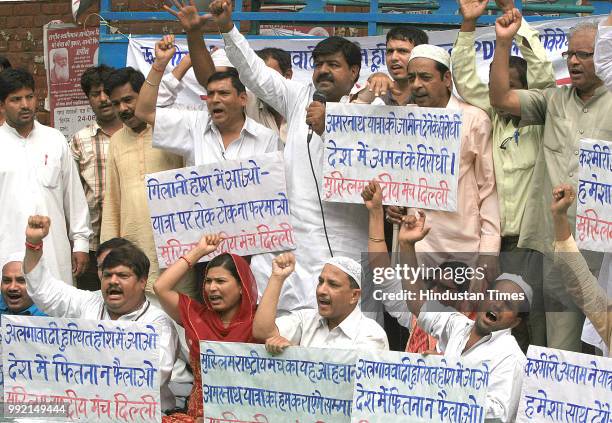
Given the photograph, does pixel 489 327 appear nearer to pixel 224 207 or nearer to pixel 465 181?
pixel 465 181

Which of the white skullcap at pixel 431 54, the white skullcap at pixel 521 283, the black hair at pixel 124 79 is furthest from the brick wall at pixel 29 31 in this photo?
the white skullcap at pixel 521 283

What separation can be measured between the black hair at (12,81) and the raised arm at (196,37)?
1.06 meters

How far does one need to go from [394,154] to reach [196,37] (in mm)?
1409

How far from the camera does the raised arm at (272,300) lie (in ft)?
22.8

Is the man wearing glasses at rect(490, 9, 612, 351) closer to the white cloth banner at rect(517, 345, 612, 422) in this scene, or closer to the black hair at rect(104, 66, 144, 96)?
the white cloth banner at rect(517, 345, 612, 422)

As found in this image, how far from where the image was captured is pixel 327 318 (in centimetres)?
709

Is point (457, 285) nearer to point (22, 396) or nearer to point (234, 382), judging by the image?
point (234, 382)

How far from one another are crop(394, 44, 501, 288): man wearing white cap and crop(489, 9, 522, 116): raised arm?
286 millimetres

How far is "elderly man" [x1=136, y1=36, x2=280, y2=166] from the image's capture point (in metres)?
7.78

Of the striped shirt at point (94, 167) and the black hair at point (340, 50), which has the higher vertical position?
the black hair at point (340, 50)

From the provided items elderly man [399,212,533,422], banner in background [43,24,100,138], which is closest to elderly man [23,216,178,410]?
elderly man [399,212,533,422]

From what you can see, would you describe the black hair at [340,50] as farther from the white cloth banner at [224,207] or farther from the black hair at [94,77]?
the black hair at [94,77]

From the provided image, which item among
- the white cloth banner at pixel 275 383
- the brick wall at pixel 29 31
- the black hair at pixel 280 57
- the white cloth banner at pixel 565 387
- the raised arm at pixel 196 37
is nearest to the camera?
the white cloth banner at pixel 565 387

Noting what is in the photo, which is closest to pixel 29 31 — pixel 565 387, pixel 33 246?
pixel 33 246
